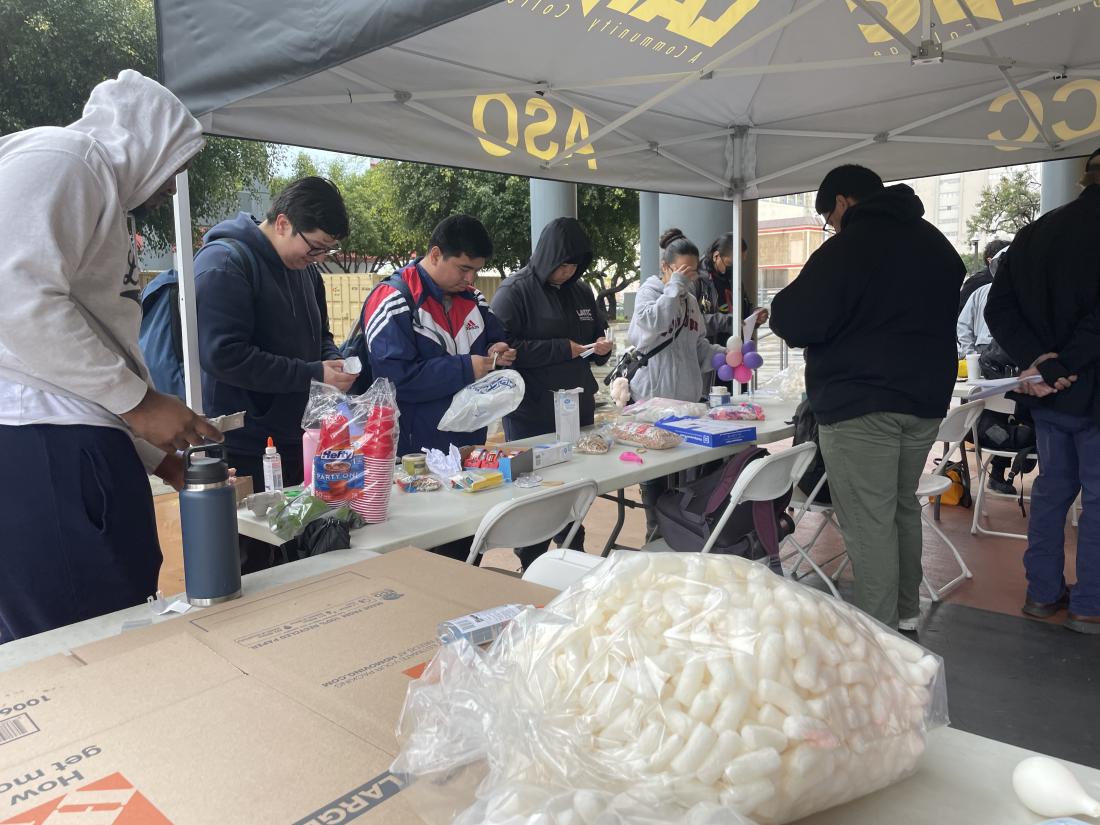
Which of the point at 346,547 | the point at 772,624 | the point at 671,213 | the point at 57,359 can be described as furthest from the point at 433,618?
the point at 671,213

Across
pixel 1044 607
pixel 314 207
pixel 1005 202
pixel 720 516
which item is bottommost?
pixel 1044 607

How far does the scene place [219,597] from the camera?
1.26 metres

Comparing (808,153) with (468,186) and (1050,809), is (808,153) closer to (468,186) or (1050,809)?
(1050,809)

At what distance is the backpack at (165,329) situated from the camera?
8.21 ft

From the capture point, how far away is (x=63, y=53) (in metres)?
12.3

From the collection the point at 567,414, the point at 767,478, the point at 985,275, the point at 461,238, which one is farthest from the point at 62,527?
the point at 985,275

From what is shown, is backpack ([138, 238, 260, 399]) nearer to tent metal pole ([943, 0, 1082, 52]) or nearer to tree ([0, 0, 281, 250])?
tent metal pole ([943, 0, 1082, 52])

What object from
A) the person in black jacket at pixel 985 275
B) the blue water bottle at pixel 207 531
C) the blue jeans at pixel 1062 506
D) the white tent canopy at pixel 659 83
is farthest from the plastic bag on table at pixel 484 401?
the person in black jacket at pixel 985 275

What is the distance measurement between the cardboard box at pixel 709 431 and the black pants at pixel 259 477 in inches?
59.0

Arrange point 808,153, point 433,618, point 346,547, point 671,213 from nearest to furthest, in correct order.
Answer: point 433,618
point 346,547
point 808,153
point 671,213

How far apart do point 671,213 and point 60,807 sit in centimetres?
909

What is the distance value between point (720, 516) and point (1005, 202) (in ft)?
87.8

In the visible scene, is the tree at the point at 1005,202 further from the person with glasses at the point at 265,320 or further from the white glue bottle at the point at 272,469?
the white glue bottle at the point at 272,469

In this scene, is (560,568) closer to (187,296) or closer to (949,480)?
(187,296)
